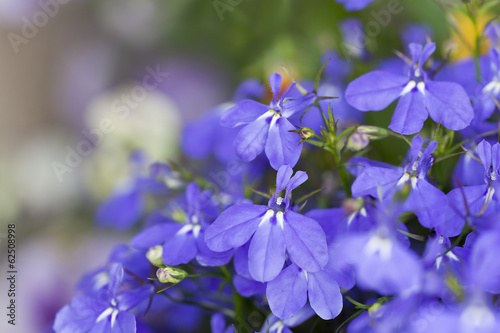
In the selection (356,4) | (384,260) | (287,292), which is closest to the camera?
(384,260)

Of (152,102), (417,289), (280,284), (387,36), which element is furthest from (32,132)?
(417,289)

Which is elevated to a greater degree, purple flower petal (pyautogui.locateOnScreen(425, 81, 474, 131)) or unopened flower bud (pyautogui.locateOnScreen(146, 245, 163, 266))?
purple flower petal (pyautogui.locateOnScreen(425, 81, 474, 131))

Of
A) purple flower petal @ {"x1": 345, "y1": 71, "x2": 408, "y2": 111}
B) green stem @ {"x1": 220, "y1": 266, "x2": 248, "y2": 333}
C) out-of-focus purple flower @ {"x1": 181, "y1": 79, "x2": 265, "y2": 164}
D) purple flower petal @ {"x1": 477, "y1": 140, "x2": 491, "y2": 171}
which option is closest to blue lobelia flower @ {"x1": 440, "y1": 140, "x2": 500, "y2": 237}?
purple flower petal @ {"x1": 477, "y1": 140, "x2": 491, "y2": 171}

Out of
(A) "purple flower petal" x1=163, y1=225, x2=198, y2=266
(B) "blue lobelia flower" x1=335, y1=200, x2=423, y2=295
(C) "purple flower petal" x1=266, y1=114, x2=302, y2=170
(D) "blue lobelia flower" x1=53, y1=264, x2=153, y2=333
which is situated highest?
(C) "purple flower petal" x1=266, y1=114, x2=302, y2=170

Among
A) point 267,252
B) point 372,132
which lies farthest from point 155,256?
point 372,132

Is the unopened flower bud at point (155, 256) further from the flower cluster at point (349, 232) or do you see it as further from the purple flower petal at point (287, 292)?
the purple flower petal at point (287, 292)

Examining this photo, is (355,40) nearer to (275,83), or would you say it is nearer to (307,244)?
(275,83)

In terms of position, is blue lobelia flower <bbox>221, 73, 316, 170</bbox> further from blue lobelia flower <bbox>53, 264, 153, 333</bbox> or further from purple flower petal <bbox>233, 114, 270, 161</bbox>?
blue lobelia flower <bbox>53, 264, 153, 333</bbox>
